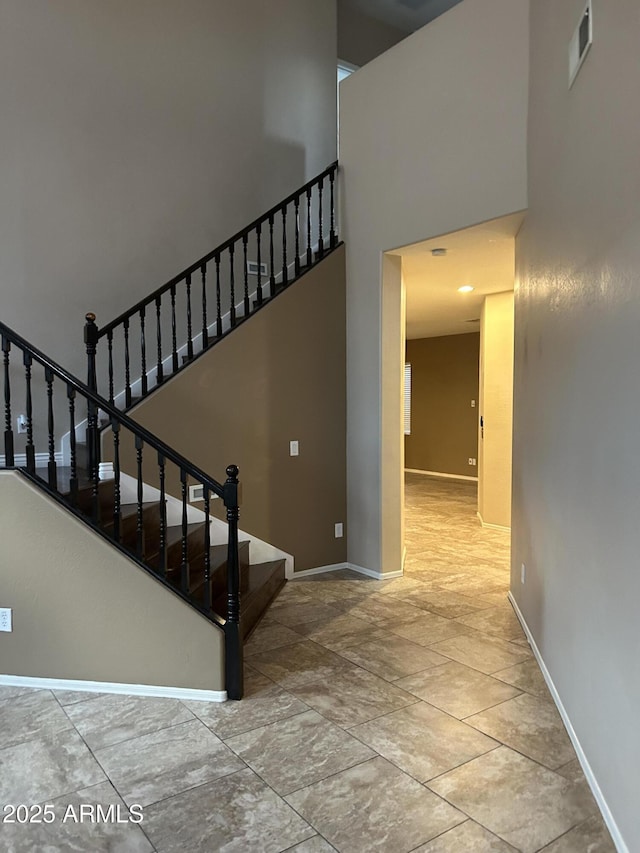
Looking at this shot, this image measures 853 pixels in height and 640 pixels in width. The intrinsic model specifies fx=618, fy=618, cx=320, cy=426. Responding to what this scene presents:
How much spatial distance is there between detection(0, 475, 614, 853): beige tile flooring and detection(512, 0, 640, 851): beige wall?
0.88 ft

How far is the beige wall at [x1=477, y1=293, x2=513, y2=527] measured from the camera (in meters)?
6.57

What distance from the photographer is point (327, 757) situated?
8.52 feet

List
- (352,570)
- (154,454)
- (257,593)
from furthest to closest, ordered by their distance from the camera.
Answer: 1. (352,570)
2. (154,454)
3. (257,593)

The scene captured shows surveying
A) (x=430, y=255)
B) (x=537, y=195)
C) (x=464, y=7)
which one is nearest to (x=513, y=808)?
(x=537, y=195)

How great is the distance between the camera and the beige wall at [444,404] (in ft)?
35.6

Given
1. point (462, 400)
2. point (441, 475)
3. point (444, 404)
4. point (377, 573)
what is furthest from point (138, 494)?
point (441, 475)

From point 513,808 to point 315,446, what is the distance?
3.33 m

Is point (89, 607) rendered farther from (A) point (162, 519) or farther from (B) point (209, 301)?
(B) point (209, 301)

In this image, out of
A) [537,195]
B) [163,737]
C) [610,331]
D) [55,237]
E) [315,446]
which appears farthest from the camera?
[315,446]

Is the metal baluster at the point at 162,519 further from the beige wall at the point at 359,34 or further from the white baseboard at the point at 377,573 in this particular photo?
the beige wall at the point at 359,34

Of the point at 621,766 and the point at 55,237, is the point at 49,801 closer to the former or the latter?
the point at 621,766

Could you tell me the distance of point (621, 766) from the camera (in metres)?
2.05

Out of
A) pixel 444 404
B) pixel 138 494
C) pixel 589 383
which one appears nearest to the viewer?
pixel 589 383

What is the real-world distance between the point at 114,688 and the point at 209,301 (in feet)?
11.6
